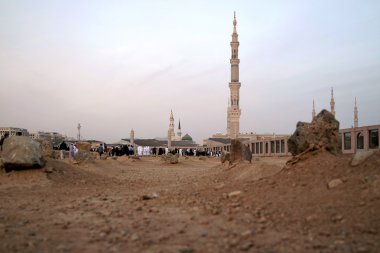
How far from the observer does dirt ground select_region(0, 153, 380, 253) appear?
4895mm

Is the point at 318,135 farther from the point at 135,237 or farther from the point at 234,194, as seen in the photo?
the point at 135,237

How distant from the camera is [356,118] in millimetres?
79000

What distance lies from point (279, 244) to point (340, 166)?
12.0ft

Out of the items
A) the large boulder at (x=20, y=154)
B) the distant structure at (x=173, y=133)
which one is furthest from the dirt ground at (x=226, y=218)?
the distant structure at (x=173, y=133)

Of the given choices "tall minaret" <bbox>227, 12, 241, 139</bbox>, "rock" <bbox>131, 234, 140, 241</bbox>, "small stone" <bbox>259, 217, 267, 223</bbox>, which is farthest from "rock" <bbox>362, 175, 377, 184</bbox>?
"tall minaret" <bbox>227, 12, 241, 139</bbox>

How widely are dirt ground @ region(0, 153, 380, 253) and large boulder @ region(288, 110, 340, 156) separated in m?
0.90

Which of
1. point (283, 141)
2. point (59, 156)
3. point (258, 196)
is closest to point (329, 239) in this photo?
point (258, 196)

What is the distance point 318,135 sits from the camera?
10469 millimetres

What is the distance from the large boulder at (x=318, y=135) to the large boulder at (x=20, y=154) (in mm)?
7825

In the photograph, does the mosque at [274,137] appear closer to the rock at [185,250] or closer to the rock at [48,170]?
the rock at [48,170]

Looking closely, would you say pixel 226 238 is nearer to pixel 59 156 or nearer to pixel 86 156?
pixel 86 156

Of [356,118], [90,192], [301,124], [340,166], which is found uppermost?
[356,118]

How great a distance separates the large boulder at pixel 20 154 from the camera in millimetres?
12328

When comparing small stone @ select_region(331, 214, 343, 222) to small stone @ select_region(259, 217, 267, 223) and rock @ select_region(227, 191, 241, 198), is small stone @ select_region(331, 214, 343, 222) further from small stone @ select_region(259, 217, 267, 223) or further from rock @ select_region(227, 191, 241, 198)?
rock @ select_region(227, 191, 241, 198)
